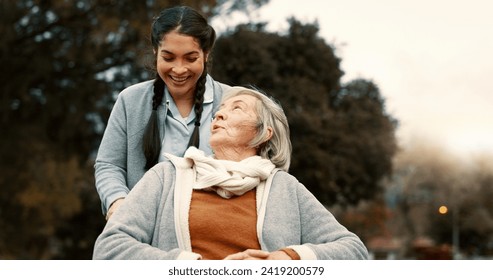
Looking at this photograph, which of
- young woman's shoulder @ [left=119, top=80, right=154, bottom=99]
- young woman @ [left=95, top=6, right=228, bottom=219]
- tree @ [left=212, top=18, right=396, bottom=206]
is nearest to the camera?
young woman @ [left=95, top=6, right=228, bottom=219]

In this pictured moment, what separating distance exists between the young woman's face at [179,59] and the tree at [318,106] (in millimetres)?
Answer: 10640

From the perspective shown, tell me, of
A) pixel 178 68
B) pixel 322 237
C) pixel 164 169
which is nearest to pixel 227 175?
pixel 164 169

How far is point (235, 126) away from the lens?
7.84 ft

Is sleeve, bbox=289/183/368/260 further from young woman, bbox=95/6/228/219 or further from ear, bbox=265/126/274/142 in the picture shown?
young woman, bbox=95/6/228/219

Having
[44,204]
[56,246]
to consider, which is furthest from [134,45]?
[56,246]

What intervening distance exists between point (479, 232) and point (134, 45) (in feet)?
46.6

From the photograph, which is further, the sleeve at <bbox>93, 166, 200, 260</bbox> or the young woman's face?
the young woman's face

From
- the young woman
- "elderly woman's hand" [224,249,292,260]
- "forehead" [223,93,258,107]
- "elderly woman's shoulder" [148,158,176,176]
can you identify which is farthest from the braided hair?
"elderly woman's hand" [224,249,292,260]

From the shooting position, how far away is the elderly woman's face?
7.76 feet

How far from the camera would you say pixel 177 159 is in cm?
233

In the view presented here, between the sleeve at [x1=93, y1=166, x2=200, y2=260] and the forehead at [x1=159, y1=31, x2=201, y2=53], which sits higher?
the forehead at [x1=159, y1=31, x2=201, y2=53]

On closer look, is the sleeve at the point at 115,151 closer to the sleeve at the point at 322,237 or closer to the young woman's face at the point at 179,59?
the young woman's face at the point at 179,59

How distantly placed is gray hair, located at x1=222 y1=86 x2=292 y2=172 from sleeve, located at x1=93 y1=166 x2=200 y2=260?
1.18ft
